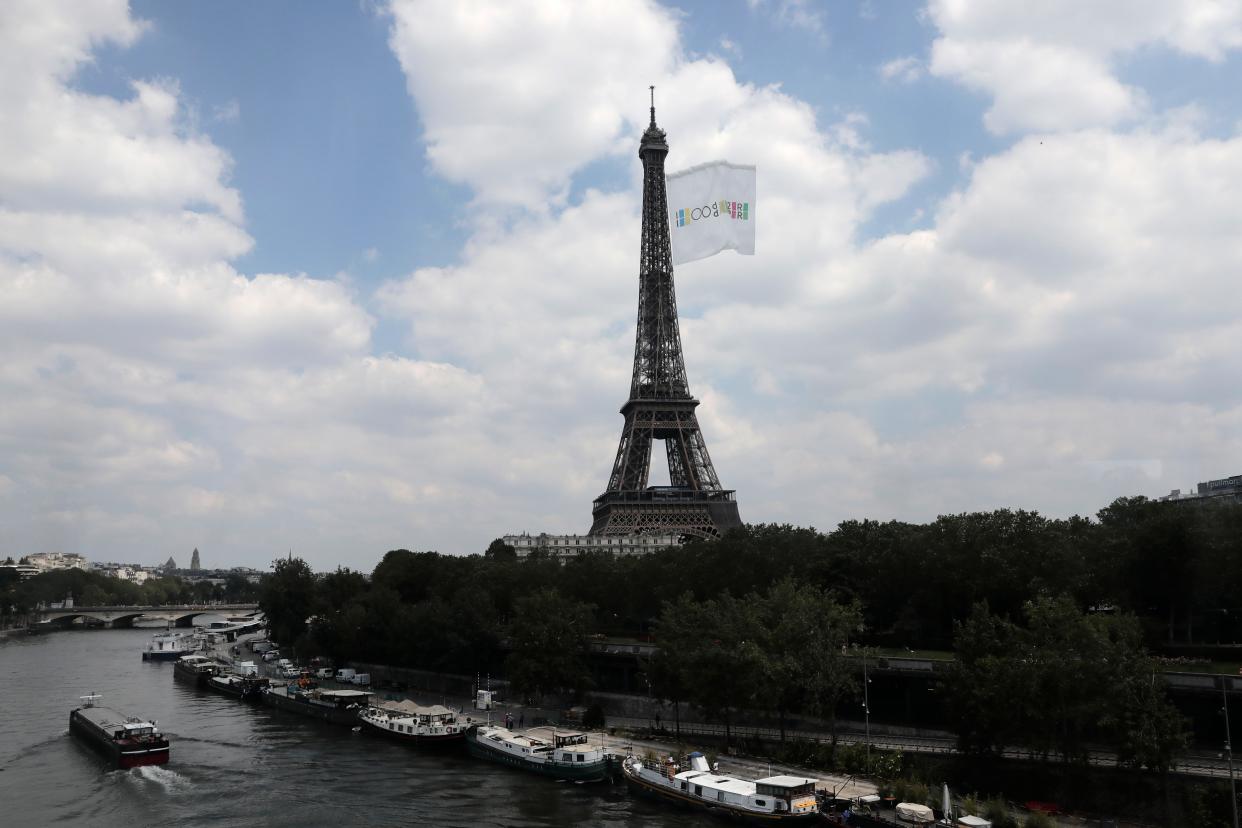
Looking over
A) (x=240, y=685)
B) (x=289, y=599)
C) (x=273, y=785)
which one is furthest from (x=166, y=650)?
(x=273, y=785)

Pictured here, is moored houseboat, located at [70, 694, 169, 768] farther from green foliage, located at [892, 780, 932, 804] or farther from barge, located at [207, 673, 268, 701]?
green foliage, located at [892, 780, 932, 804]

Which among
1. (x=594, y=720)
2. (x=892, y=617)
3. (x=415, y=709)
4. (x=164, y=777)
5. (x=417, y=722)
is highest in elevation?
(x=892, y=617)

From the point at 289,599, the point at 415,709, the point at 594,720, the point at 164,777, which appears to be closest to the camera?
the point at 164,777

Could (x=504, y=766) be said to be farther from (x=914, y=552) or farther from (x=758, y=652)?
(x=914, y=552)

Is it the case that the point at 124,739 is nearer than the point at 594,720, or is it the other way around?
the point at 124,739

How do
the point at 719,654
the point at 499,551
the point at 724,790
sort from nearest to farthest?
the point at 724,790, the point at 719,654, the point at 499,551

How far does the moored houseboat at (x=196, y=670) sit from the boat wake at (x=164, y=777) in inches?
1727

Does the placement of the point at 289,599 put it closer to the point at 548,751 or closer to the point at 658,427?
the point at 658,427

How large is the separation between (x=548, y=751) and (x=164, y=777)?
22.0 metres

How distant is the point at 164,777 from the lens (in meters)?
55.9

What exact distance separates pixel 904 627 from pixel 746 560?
544 inches

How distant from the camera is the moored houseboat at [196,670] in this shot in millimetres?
100188

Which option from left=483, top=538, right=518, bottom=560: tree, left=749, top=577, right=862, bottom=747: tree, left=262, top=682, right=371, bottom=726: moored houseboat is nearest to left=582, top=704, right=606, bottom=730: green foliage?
left=749, top=577, right=862, bottom=747: tree

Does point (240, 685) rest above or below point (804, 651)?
below
